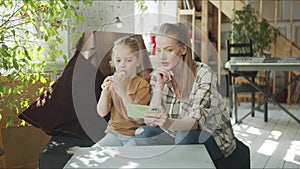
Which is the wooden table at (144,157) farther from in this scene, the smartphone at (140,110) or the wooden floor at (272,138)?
the wooden floor at (272,138)

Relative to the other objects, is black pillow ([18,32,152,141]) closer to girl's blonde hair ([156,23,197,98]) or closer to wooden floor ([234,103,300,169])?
girl's blonde hair ([156,23,197,98])

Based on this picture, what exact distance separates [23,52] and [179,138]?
0.98 m

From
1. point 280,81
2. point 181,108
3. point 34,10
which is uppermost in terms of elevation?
point 34,10

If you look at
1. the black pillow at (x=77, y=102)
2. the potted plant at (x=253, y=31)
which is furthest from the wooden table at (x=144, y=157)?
the potted plant at (x=253, y=31)

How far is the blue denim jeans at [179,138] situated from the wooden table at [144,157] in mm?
95

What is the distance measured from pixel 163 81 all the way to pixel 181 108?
18 cm

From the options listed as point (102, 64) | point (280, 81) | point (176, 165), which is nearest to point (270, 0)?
point (280, 81)

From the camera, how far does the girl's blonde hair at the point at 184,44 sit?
2.03m

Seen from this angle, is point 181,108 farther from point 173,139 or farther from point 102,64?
point 102,64

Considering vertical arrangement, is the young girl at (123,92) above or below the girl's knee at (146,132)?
above

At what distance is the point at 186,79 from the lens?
207 centimetres

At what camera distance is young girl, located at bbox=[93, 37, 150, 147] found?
210 centimetres

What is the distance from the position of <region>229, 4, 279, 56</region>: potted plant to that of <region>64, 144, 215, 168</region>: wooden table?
14.5 feet

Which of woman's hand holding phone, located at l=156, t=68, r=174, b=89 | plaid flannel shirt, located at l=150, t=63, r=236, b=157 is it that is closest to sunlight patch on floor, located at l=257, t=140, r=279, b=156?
plaid flannel shirt, located at l=150, t=63, r=236, b=157
